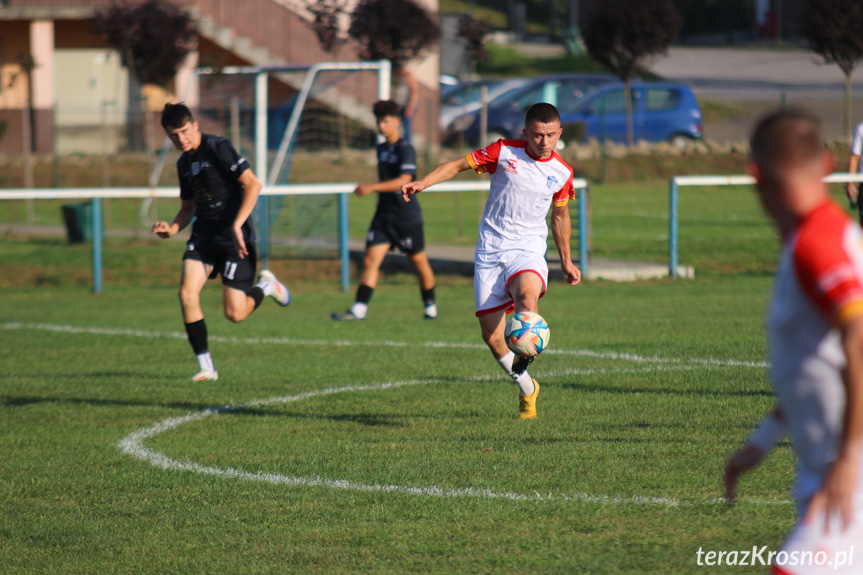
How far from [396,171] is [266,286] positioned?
287cm

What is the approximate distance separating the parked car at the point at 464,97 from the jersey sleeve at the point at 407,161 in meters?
17.1

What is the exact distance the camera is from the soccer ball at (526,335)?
19.8 ft

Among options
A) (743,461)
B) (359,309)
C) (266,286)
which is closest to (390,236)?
(359,309)

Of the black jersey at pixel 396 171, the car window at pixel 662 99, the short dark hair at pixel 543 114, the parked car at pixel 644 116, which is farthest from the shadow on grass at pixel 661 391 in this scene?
the car window at pixel 662 99

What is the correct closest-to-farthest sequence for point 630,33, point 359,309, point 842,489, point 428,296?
point 842,489 < point 359,309 < point 428,296 < point 630,33

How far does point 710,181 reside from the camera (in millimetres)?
14000

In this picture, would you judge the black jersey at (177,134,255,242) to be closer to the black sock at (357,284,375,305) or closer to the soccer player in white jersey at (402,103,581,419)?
the soccer player in white jersey at (402,103,581,419)

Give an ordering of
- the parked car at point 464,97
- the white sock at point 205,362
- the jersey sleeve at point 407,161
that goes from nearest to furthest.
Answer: the white sock at point 205,362, the jersey sleeve at point 407,161, the parked car at point 464,97

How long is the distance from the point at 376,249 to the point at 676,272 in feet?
16.6

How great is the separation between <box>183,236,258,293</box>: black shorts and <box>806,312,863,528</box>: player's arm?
6169 millimetres

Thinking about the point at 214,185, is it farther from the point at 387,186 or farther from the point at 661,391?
the point at 661,391

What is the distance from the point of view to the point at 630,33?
89.6 ft

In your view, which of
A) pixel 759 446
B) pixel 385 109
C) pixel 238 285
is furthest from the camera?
pixel 385 109

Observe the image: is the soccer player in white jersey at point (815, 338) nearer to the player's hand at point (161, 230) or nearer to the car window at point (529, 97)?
the player's hand at point (161, 230)
